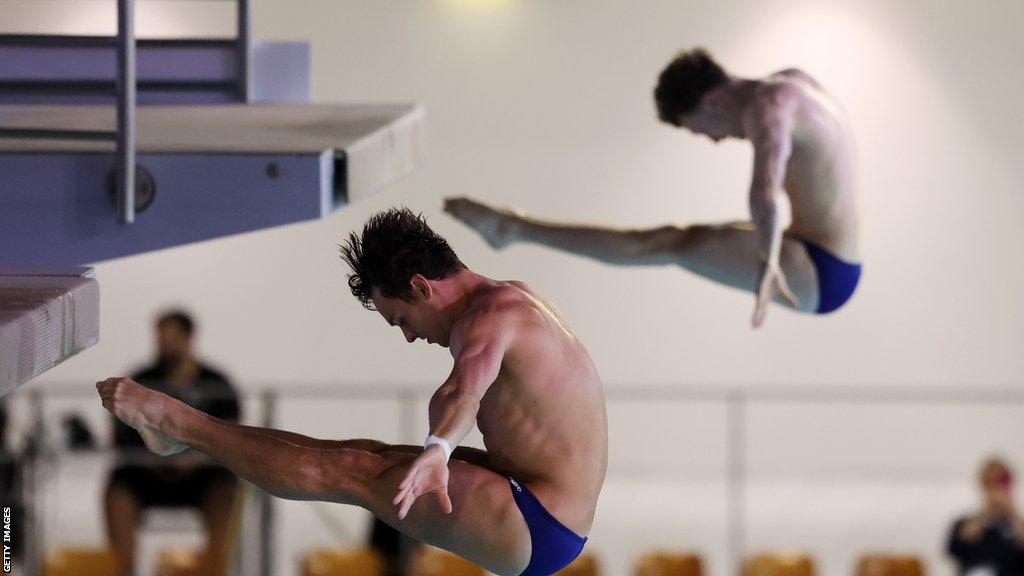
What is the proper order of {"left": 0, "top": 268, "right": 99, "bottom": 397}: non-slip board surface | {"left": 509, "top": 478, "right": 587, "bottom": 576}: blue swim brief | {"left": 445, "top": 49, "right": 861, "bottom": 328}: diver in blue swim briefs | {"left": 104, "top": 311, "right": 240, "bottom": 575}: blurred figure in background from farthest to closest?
{"left": 104, "top": 311, "right": 240, "bottom": 575}: blurred figure in background, {"left": 445, "top": 49, "right": 861, "bottom": 328}: diver in blue swim briefs, {"left": 509, "top": 478, "right": 587, "bottom": 576}: blue swim brief, {"left": 0, "top": 268, "right": 99, "bottom": 397}: non-slip board surface

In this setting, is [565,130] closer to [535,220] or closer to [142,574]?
[142,574]

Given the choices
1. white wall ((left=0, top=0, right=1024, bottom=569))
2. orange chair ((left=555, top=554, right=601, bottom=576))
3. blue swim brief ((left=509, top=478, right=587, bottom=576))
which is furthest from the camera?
white wall ((left=0, top=0, right=1024, bottom=569))

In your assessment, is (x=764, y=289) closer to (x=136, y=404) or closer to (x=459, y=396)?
(x=459, y=396)

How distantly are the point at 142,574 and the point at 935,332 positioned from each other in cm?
520

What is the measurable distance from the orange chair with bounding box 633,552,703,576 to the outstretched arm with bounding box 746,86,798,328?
126 inches

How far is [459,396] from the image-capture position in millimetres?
2537

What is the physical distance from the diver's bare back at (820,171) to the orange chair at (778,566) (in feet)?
9.63

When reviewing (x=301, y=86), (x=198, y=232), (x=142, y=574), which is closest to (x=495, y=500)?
(x=198, y=232)

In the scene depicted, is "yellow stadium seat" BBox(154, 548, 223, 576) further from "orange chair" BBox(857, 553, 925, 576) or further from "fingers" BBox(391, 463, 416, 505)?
"fingers" BBox(391, 463, 416, 505)

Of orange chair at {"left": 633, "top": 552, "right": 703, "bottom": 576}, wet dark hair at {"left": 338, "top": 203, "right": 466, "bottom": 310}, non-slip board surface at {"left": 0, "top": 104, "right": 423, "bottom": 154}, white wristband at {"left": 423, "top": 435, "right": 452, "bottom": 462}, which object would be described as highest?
non-slip board surface at {"left": 0, "top": 104, "right": 423, "bottom": 154}

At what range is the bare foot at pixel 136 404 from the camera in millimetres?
2846

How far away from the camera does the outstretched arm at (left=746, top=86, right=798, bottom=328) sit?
3.60 meters

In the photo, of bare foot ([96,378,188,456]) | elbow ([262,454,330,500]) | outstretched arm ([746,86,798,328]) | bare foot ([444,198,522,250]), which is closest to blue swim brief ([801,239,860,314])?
outstretched arm ([746,86,798,328])

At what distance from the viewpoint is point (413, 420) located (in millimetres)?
8602
